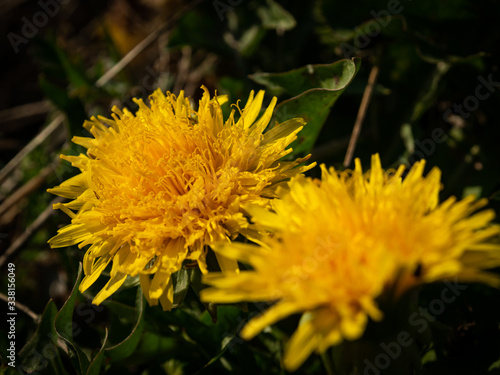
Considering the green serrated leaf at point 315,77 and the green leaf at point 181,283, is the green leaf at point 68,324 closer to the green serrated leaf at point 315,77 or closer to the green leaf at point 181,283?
the green leaf at point 181,283

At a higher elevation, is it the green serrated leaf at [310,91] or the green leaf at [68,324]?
the green serrated leaf at [310,91]

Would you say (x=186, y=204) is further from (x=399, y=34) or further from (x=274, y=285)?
(x=399, y=34)

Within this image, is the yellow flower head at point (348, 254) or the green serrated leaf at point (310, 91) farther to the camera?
the green serrated leaf at point (310, 91)

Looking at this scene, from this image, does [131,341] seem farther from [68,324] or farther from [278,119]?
[278,119]

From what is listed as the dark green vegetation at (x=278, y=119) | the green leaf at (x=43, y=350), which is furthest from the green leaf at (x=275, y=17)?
the green leaf at (x=43, y=350)

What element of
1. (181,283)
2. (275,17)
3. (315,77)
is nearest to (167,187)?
(181,283)

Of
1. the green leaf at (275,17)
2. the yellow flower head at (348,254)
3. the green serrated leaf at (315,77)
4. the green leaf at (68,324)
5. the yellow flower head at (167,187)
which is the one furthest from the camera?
the green leaf at (275,17)
